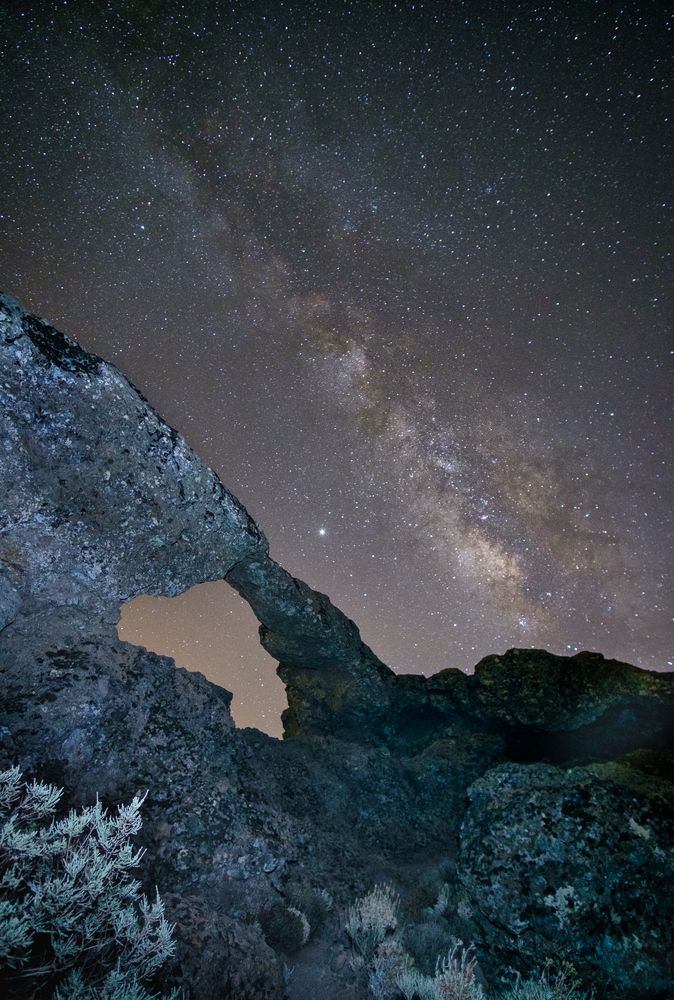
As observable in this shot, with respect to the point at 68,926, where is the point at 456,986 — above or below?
above

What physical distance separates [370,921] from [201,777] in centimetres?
346

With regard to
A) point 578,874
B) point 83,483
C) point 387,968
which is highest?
point 83,483

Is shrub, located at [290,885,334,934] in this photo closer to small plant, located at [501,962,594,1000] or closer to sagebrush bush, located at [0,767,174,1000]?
small plant, located at [501,962,594,1000]

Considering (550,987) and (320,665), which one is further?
(320,665)

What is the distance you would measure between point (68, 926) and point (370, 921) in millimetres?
5356

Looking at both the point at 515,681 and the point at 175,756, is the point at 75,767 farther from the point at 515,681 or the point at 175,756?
the point at 515,681

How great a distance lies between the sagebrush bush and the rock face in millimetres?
712

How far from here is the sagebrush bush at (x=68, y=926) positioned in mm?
3229

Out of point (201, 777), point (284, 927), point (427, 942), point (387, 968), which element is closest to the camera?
point (387, 968)

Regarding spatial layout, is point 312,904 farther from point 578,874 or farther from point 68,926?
point 68,926

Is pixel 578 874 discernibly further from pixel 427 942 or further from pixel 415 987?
pixel 415 987

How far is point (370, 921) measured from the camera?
22.4ft

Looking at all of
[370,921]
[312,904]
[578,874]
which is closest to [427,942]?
[370,921]

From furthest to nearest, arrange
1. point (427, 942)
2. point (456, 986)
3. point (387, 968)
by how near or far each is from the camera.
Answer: point (427, 942) < point (387, 968) < point (456, 986)
